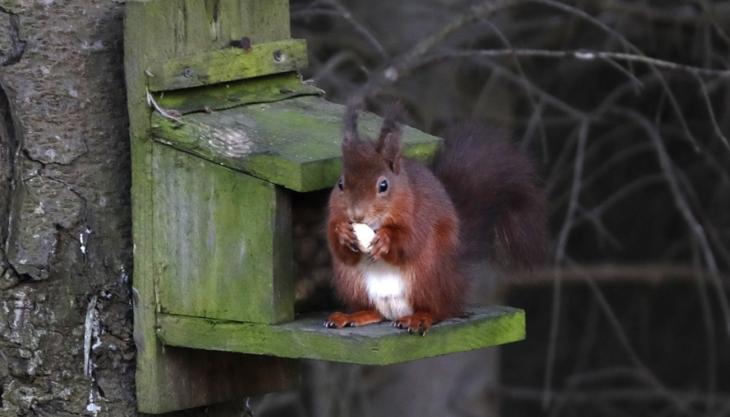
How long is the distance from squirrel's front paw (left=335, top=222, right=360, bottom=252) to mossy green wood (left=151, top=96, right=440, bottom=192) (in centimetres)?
9

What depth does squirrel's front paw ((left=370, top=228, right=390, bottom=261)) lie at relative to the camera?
2.37 metres

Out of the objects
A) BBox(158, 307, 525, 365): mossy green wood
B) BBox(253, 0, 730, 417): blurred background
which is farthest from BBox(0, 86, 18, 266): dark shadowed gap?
BBox(253, 0, 730, 417): blurred background

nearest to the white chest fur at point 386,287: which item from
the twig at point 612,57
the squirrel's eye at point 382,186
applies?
the squirrel's eye at point 382,186

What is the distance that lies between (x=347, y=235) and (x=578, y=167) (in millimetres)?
1330

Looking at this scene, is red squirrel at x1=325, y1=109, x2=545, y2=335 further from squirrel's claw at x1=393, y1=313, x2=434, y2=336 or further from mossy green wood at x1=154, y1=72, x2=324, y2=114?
mossy green wood at x1=154, y1=72, x2=324, y2=114

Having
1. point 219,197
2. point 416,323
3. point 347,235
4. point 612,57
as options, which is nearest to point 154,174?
point 219,197

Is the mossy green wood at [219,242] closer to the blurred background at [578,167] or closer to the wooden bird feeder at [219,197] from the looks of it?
the wooden bird feeder at [219,197]

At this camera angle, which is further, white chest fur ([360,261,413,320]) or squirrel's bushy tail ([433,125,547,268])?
squirrel's bushy tail ([433,125,547,268])

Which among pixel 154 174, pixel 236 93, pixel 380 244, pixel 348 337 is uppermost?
pixel 236 93

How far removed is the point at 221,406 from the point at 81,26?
759mm

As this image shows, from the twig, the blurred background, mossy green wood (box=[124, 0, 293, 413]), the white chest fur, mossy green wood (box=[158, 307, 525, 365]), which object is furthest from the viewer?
the blurred background

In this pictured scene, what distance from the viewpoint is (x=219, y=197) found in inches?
98.1

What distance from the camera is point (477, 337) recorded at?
96.5 inches

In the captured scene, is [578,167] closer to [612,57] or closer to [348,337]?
[612,57]
